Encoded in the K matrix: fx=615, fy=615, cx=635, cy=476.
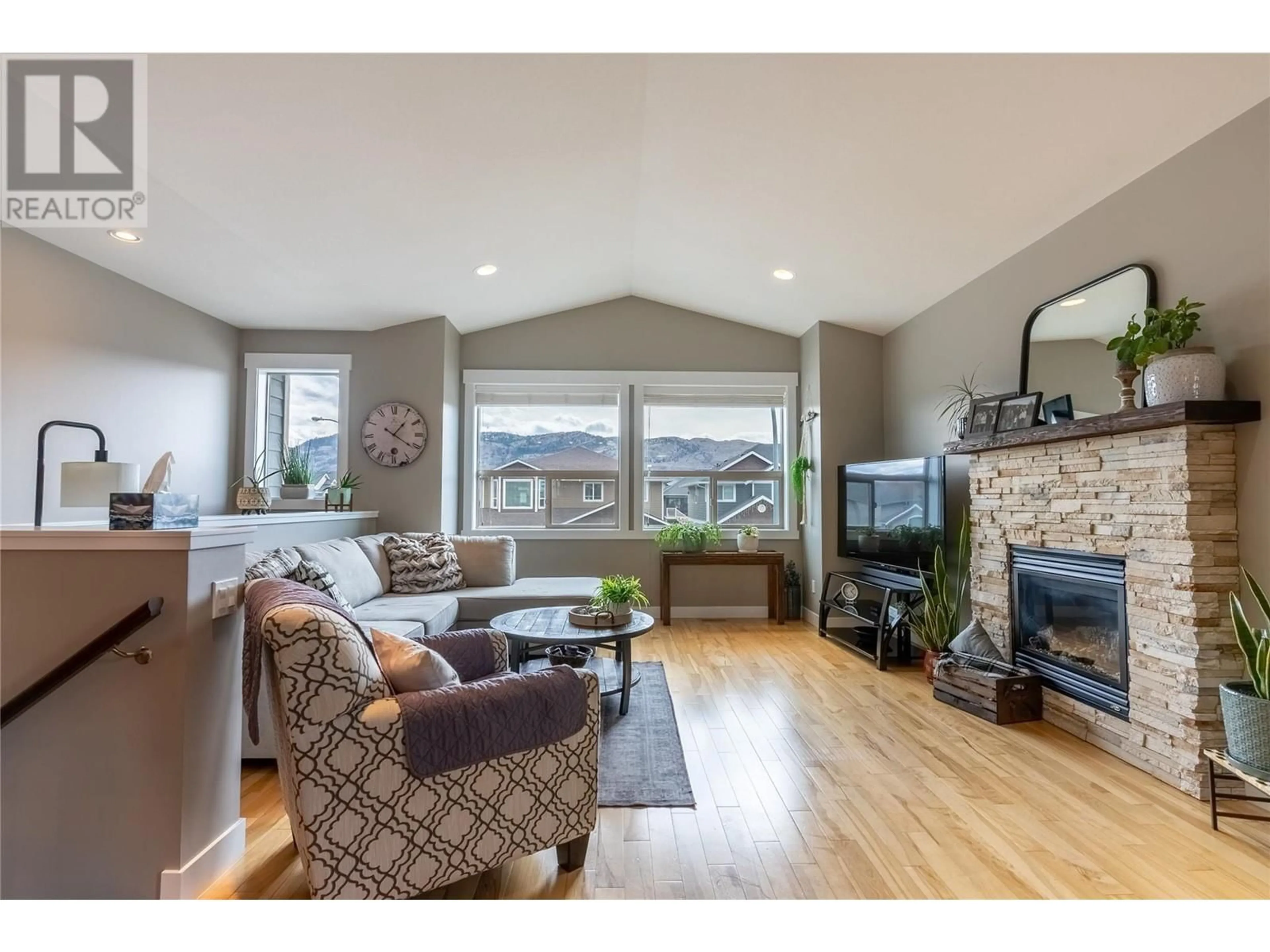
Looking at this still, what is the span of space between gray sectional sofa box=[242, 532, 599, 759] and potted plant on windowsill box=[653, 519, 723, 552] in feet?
2.98

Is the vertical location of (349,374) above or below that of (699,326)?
below

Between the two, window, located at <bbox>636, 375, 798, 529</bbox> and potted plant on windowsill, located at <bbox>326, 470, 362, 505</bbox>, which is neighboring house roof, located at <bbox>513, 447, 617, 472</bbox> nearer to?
window, located at <bbox>636, 375, 798, 529</bbox>

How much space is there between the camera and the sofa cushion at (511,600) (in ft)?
13.1

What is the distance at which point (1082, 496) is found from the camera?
280 cm

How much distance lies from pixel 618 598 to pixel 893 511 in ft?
7.35

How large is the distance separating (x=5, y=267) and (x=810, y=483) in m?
5.32

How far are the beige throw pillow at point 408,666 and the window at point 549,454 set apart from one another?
3912mm

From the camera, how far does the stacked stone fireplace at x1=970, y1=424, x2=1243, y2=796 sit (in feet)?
7.36

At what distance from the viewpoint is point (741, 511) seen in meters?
5.79

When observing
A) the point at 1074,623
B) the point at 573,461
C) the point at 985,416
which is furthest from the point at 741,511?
the point at 1074,623

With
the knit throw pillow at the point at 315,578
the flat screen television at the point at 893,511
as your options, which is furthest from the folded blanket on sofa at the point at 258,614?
the flat screen television at the point at 893,511
